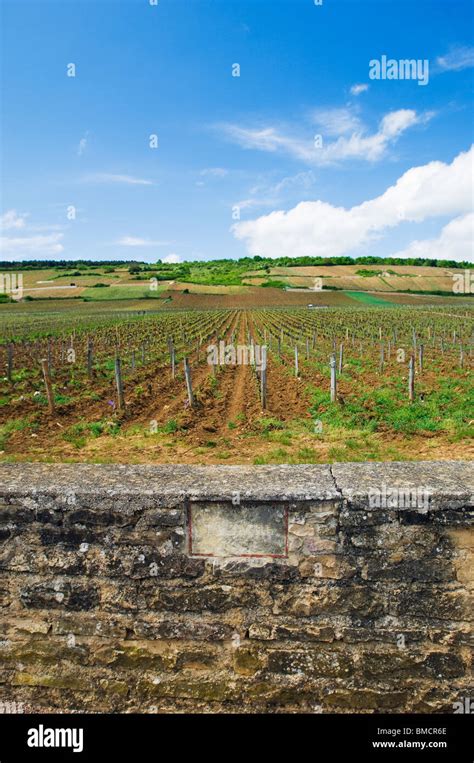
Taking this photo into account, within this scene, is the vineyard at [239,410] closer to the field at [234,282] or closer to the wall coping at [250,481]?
the wall coping at [250,481]

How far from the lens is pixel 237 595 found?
2.59m

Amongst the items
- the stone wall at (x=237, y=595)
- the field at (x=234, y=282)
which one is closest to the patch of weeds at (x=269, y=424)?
the stone wall at (x=237, y=595)

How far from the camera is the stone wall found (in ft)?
8.24

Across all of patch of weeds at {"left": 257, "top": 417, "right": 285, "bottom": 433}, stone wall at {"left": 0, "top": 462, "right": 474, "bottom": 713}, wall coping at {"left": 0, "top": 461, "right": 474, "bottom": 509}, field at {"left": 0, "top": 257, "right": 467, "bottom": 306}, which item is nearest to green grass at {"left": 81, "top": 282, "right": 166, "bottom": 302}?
field at {"left": 0, "top": 257, "right": 467, "bottom": 306}

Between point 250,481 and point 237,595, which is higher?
point 250,481

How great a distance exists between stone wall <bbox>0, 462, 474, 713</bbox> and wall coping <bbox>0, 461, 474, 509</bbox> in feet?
0.04

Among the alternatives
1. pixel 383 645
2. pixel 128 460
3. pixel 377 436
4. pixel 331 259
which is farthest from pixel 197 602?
pixel 331 259

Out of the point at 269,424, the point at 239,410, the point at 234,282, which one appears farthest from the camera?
the point at 234,282

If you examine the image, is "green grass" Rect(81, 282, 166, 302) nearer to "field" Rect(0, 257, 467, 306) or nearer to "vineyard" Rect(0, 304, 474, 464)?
"field" Rect(0, 257, 467, 306)

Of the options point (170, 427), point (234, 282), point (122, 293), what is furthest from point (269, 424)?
point (234, 282)

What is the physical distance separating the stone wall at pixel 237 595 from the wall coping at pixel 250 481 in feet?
0.04

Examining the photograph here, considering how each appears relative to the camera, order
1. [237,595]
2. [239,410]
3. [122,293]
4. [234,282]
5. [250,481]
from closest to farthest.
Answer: [237,595] < [250,481] < [239,410] < [122,293] < [234,282]

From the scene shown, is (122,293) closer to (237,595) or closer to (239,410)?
(239,410)

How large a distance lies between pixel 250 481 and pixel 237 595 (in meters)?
0.62
